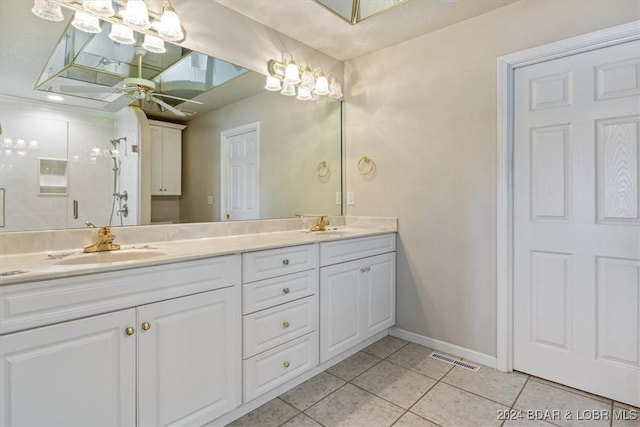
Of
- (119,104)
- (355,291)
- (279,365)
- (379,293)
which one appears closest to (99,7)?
(119,104)

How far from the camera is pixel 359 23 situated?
2285 millimetres

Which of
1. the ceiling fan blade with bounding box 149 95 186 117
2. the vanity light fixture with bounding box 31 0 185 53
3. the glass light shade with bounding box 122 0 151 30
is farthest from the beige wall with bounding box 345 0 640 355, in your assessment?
the glass light shade with bounding box 122 0 151 30

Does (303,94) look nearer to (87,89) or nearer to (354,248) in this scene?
(354,248)

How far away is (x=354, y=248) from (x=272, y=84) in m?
1.32

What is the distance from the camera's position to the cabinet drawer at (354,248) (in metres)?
2.04

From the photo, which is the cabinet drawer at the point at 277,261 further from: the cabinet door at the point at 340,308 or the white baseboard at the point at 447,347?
the white baseboard at the point at 447,347

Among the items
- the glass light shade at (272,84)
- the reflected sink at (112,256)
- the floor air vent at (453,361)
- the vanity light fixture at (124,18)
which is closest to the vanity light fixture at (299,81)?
the glass light shade at (272,84)

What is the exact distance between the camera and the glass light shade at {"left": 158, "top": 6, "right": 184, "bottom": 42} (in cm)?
172

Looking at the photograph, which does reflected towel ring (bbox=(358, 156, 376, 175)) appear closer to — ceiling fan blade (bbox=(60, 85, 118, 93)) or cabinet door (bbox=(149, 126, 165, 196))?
cabinet door (bbox=(149, 126, 165, 196))

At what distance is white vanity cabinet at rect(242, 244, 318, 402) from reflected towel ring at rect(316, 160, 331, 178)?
3.42 ft

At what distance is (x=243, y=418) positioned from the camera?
1656mm

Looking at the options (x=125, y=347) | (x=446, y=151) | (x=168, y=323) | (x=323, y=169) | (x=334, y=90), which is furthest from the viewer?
(x=323, y=169)

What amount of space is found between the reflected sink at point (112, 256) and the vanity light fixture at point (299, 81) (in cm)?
144

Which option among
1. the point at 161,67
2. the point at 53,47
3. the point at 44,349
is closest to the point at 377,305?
the point at 44,349
